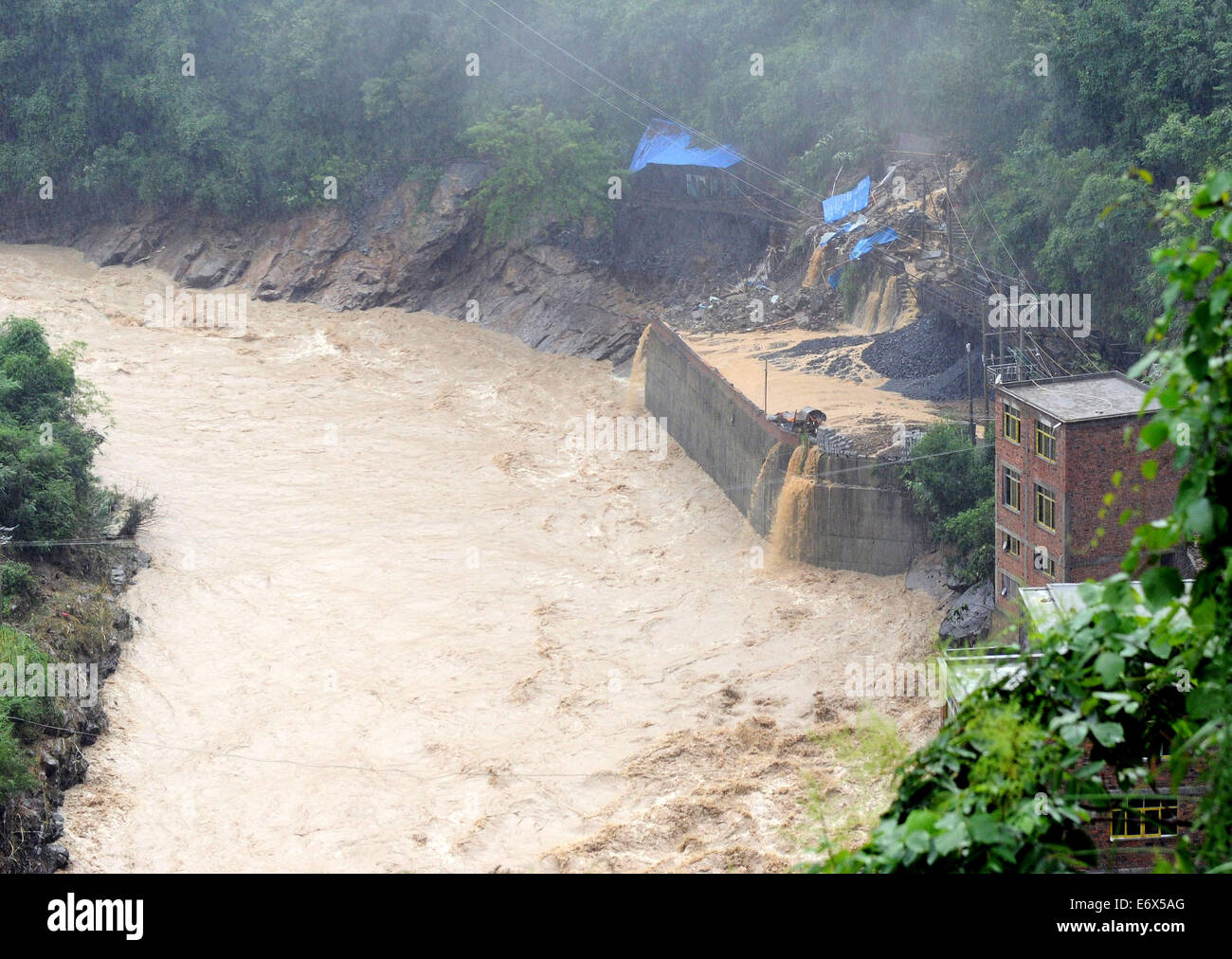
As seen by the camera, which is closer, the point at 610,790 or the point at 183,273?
the point at 610,790

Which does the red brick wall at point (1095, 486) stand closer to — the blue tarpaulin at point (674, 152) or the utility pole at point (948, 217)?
the utility pole at point (948, 217)

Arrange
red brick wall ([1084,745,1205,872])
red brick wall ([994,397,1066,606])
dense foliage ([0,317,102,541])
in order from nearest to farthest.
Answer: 1. red brick wall ([1084,745,1205,872])
2. red brick wall ([994,397,1066,606])
3. dense foliage ([0,317,102,541])

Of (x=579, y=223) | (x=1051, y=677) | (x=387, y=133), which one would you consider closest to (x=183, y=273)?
(x=387, y=133)

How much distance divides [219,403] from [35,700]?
23.5 metres

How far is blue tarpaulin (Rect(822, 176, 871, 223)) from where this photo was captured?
53.1 m

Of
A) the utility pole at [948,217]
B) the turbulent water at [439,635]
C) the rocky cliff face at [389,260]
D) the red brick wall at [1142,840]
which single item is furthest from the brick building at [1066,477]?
the rocky cliff face at [389,260]

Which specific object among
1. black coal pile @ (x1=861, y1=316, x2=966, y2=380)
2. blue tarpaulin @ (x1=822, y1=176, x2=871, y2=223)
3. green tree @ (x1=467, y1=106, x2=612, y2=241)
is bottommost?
black coal pile @ (x1=861, y1=316, x2=966, y2=380)

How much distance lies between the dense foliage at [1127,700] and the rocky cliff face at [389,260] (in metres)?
51.3

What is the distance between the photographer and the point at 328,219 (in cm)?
6725

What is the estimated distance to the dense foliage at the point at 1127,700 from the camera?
5168 mm

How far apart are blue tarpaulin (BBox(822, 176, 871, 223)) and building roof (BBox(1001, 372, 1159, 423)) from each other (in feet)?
75.1

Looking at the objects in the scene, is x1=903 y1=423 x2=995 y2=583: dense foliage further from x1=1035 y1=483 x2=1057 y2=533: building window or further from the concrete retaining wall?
x1=1035 y1=483 x2=1057 y2=533: building window

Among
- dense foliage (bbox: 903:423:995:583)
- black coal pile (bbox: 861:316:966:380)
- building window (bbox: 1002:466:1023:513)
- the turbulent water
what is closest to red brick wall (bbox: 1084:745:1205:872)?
the turbulent water

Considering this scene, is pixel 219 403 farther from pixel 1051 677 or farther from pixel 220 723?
pixel 1051 677
